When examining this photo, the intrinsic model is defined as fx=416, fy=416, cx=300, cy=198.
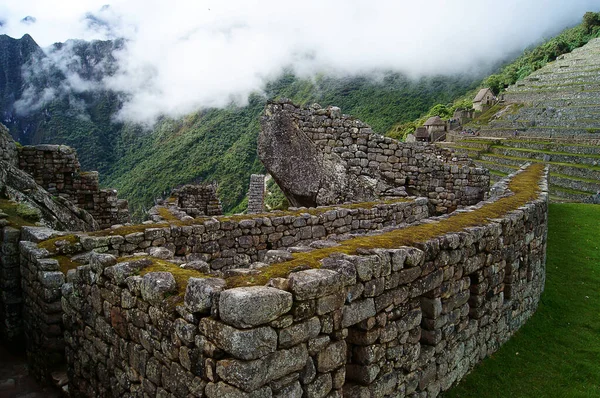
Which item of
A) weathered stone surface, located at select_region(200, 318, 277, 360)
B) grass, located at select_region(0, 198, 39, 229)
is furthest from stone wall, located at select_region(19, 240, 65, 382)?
weathered stone surface, located at select_region(200, 318, 277, 360)

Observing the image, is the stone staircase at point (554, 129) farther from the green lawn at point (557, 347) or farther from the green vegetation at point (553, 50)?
the green lawn at point (557, 347)

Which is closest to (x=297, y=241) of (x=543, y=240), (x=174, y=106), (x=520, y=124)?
(x=543, y=240)

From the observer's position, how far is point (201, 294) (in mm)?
3318

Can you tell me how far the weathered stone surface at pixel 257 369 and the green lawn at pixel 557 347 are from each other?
378cm

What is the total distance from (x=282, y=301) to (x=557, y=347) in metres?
6.91

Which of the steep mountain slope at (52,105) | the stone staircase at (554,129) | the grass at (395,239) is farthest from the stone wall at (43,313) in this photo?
the steep mountain slope at (52,105)

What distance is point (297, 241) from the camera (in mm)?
8492

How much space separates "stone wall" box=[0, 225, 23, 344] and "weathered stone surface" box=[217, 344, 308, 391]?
5.79 metres

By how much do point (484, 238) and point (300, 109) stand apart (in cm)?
849

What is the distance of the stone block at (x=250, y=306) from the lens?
306 cm

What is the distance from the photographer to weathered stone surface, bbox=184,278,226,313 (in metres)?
3.28

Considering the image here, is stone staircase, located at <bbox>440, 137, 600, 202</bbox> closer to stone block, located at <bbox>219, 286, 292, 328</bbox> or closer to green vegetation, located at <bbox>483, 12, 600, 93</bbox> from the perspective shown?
stone block, located at <bbox>219, 286, 292, 328</bbox>

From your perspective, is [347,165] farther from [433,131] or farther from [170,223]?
[433,131]

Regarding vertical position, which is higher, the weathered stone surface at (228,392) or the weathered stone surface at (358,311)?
the weathered stone surface at (358,311)
